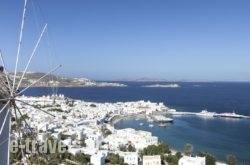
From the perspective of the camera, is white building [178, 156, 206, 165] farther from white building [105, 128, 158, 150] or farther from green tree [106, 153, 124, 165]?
white building [105, 128, 158, 150]

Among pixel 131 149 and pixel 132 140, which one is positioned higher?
pixel 132 140

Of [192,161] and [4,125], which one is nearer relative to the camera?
[4,125]

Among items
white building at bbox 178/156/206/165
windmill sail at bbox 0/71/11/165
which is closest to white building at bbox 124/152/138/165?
white building at bbox 178/156/206/165

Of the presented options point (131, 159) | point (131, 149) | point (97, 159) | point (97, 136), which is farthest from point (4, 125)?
point (97, 136)

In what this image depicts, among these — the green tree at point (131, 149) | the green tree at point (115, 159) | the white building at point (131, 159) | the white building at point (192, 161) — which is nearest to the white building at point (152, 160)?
the white building at point (131, 159)

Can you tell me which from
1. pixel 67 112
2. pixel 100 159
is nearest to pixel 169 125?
pixel 67 112

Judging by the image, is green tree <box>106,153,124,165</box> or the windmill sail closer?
the windmill sail

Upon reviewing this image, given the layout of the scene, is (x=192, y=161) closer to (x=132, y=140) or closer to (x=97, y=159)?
(x=97, y=159)

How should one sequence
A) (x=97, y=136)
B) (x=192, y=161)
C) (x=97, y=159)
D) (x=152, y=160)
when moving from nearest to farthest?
1. (x=192, y=161)
2. (x=97, y=159)
3. (x=152, y=160)
4. (x=97, y=136)

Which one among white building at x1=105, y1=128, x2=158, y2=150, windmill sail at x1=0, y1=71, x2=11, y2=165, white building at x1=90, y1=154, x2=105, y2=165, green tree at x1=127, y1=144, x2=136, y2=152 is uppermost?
windmill sail at x1=0, y1=71, x2=11, y2=165

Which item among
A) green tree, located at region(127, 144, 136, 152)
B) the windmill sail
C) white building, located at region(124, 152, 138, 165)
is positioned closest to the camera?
the windmill sail

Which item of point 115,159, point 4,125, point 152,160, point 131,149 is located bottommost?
point 131,149

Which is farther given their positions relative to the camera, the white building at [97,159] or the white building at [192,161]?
A: the white building at [97,159]

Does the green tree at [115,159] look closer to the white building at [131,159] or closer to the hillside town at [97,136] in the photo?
the hillside town at [97,136]
